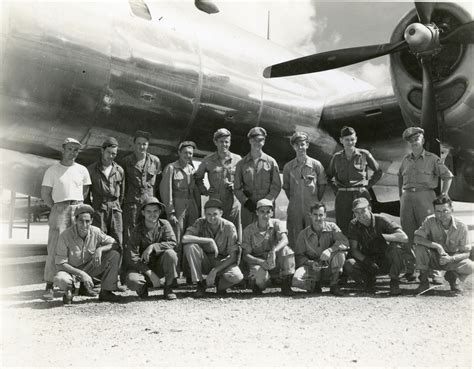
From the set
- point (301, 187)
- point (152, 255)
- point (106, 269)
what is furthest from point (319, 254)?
point (106, 269)

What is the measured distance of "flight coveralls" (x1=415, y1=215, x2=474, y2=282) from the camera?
496 centimetres

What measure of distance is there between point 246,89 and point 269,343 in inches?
209

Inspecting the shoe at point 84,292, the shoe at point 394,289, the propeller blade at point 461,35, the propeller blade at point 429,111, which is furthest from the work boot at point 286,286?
the propeller blade at point 461,35

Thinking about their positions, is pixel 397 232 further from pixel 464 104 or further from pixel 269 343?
pixel 269 343

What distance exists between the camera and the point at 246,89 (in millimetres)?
7898

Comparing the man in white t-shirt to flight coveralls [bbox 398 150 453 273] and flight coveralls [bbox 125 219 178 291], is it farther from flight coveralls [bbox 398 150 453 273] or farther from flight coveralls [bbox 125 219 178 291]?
flight coveralls [bbox 398 150 453 273]

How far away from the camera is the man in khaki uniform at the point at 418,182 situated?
562cm

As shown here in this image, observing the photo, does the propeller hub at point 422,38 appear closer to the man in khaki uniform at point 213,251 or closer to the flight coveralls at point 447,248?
the flight coveralls at point 447,248

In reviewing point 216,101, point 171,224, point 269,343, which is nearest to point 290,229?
point 171,224

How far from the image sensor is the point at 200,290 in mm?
5078

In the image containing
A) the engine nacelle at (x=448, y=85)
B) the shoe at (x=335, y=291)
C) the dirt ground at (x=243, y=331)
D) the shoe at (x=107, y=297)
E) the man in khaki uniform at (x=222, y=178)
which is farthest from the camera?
the engine nacelle at (x=448, y=85)

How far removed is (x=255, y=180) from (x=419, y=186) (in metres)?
1.83

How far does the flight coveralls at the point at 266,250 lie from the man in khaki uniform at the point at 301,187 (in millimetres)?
629

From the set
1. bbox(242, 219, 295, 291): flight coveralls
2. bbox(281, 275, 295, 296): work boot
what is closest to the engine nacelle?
bbox(242, 219, 295, 291): flight coveralls
